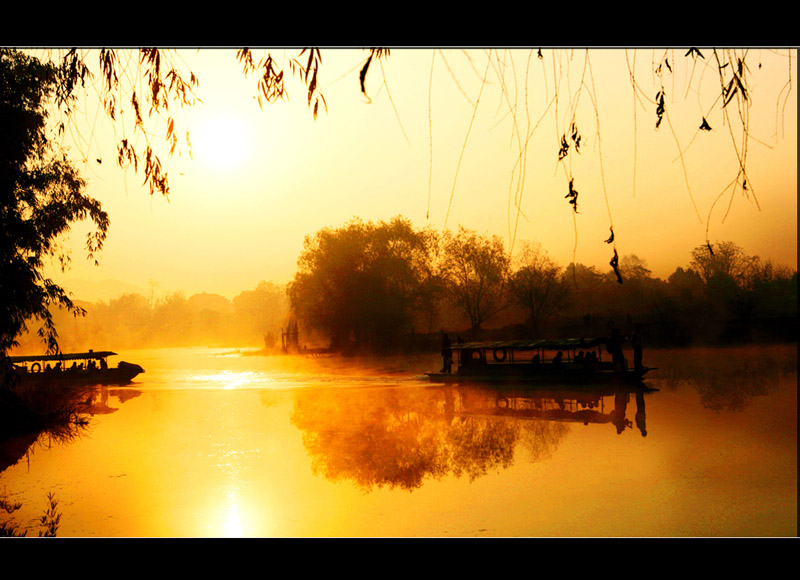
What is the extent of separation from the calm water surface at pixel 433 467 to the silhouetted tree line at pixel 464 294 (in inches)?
692

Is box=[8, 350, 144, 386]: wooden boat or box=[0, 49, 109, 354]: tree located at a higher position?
box=[0, 49, 109, 354]: tree

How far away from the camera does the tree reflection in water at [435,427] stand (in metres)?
10.7

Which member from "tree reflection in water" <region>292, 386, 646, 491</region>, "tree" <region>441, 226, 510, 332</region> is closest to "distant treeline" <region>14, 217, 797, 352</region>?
"tree" <region>441, 226, 510, 332</region>

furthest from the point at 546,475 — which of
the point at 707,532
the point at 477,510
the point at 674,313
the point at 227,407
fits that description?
the point at 674,313

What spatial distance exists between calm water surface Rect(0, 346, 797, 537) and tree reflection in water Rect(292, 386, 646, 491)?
2.8 inches

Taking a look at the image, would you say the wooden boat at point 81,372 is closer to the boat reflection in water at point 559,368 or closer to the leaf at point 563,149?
the boat reflection in water at point 559,368

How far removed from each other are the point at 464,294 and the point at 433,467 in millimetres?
31740

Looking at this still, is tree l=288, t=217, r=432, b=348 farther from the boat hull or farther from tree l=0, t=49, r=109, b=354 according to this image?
tree l=0, t=49, r=109, b=354

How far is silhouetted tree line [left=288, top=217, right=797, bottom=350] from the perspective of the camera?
37.2 metres

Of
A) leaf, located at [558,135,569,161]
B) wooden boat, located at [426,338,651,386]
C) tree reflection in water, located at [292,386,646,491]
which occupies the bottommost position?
tree reflection in water, located at [292,386,646,491]

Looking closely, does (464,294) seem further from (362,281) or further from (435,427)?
(435,427)

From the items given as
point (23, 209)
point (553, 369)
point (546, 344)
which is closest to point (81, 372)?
point (23, 209)
